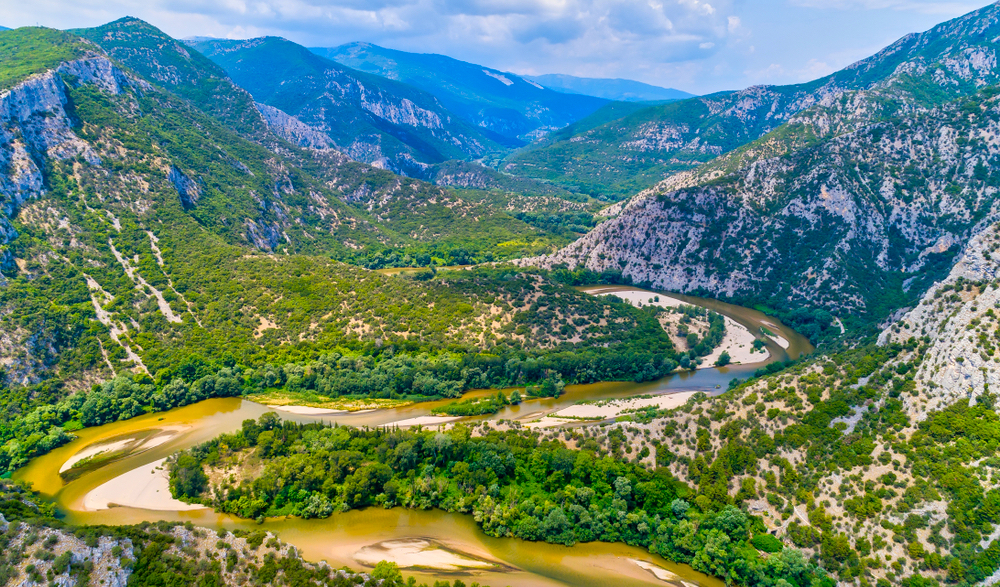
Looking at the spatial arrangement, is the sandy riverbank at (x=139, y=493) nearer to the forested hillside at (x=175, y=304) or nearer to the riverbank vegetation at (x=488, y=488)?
the riverbank vegetation at (x=488, y=488)

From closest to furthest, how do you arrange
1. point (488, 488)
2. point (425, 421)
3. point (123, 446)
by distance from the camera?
point (488, 488)
point (123, 446)
point (425, 421)

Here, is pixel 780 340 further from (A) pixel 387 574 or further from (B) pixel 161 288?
(B) pixel 161 288

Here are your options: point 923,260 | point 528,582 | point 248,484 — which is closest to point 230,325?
point 248,484

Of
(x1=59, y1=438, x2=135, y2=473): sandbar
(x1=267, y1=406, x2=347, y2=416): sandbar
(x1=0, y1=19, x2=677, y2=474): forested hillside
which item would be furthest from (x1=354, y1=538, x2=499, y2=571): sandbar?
Result: (x1=59, y1=438, x2=135, y2=473): sandbar

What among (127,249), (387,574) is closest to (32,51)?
(127,249)

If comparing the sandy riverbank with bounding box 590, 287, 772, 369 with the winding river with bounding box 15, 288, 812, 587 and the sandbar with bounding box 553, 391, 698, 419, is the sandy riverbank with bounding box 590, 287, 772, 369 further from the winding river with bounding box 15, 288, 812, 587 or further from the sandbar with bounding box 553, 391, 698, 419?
the winding river with bounding box 15, 288, 812, 587

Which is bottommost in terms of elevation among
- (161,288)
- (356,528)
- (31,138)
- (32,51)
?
(356,528)

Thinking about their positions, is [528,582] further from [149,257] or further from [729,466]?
[149,257]
